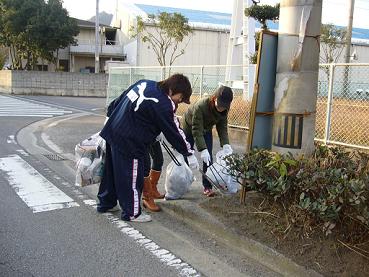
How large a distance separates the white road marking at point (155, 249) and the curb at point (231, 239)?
0.56 meters

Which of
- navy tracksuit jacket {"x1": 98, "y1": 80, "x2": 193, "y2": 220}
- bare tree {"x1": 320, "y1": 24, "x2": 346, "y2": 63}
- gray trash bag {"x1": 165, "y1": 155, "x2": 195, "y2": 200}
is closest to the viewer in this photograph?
navy tracksuit jacket {"x1": 98, "y1": 80, "x2": 193, "y2": 220}

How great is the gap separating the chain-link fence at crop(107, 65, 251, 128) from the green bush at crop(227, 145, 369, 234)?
5312 millimetres

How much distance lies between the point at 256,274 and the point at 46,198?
10.2 feet

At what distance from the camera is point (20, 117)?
1557 cm

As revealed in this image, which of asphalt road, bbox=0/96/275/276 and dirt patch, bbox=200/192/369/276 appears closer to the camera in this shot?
dirt patch, bbox=200/192/369/276

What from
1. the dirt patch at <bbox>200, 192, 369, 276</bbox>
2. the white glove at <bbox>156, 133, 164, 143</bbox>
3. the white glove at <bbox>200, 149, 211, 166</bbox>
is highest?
the white glove at <bbox>156, 133, 164, 143</bbox>

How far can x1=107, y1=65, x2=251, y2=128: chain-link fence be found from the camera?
35.4 feet

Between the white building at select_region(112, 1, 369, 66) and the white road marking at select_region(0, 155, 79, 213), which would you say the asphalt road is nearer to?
the white road marking at select_region(0, 155, 79, 213)

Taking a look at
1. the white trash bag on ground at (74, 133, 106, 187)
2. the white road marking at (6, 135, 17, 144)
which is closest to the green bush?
the white trash bag on ground at (74, 133, 106, 187)

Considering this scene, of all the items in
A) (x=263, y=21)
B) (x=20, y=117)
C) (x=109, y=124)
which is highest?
(x=263, y=21)

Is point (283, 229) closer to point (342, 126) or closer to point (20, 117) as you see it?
point (342, 126)

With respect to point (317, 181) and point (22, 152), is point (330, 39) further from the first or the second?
point (317, 181)

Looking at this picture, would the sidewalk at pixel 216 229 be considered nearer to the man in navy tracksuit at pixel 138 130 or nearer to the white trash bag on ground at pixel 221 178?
the white trash bag on ground at pixel 221 178

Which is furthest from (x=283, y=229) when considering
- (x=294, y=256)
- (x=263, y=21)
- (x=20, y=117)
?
(x=20, y=117)
